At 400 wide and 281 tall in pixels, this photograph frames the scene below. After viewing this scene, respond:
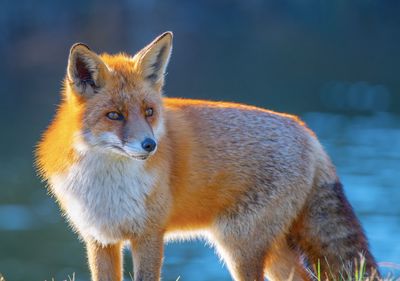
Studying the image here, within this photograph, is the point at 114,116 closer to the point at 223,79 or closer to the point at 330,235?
the point at 330,235

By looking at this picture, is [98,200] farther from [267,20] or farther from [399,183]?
[267,20]

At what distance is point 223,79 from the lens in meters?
34.9

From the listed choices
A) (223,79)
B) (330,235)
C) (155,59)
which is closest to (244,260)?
(330,235)

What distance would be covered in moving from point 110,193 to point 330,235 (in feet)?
5.46

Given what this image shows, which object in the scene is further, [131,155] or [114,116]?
[114,116]

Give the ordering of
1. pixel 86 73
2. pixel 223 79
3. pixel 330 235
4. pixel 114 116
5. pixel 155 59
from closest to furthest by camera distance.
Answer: pixel 114 116, pixel 86 73, pixel 155 59, pixel 330 235, pixel 223 79

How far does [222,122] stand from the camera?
6.86 metres

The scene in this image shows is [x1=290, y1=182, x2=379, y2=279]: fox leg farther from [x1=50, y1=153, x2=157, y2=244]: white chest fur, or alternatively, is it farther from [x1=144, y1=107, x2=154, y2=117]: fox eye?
[x1=144, y1=107, x2=154, y2=117]: fox eye

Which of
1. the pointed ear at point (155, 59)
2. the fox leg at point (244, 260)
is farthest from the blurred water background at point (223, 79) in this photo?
the pointed ear at point (155, 59)

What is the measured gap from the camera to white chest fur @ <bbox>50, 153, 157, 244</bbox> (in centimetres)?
618

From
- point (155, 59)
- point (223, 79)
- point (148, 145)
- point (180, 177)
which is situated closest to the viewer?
point (148, 145)

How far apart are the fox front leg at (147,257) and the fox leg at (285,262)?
36.1 inches

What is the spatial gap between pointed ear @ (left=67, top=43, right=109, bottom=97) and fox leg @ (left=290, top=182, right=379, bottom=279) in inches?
72.0

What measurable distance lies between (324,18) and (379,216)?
2615cm
